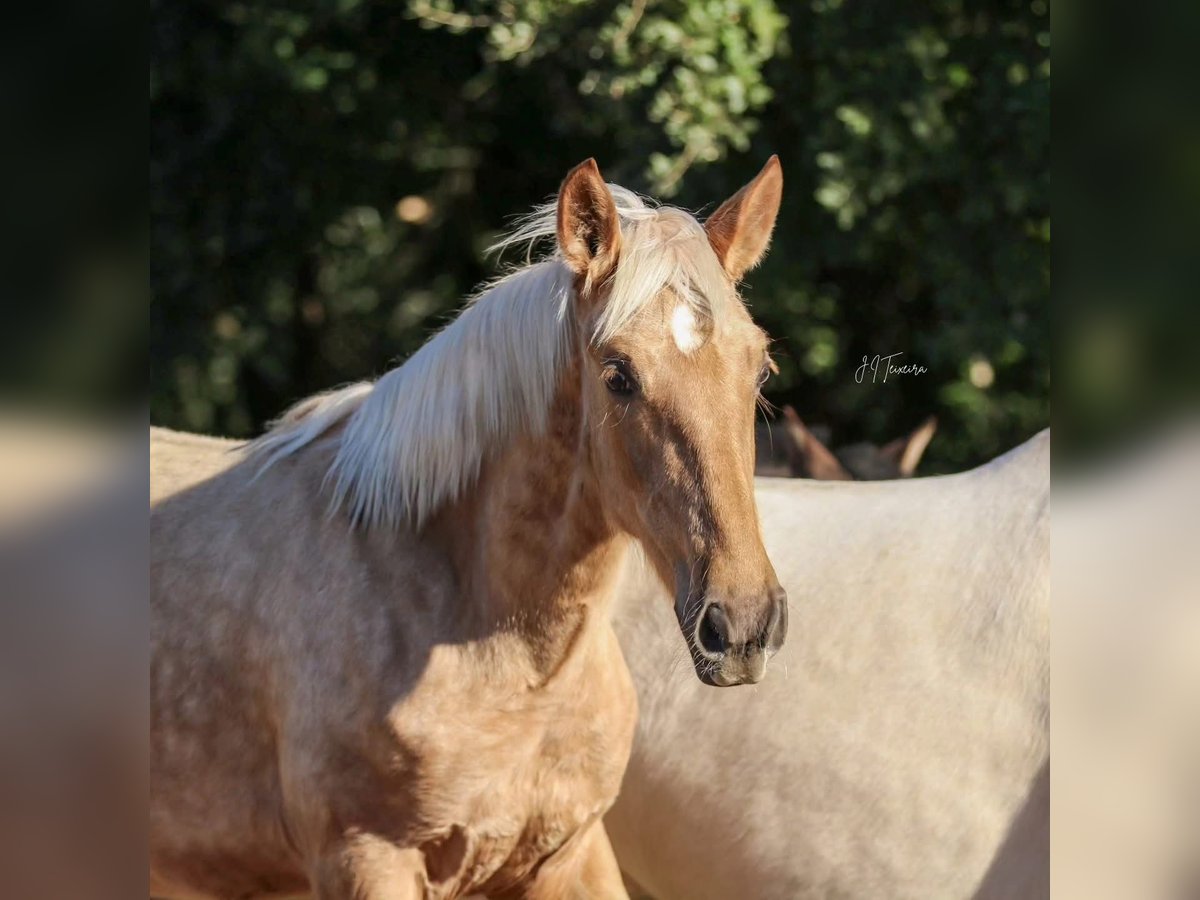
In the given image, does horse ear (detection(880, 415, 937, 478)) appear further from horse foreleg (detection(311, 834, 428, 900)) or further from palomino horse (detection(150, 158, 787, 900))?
horse foreleg (detection(311, 834, 428, 900))

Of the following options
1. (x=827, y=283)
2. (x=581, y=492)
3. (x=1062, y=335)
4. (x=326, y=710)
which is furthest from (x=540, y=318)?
(x=827, y=283)

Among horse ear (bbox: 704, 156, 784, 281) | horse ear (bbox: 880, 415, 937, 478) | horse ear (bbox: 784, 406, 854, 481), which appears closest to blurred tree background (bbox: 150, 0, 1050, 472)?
horse ear (bbox: 880, 415, 937, 478)

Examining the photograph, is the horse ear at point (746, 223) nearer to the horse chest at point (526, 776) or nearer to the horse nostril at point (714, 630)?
the horse nostril at point (714, 630)

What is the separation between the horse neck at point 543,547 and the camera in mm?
2078

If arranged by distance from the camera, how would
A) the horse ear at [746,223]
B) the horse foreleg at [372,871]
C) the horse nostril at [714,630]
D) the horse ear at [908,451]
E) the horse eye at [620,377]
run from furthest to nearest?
1. the horse ear at [908,451]
2. the horse ear at [746,223]
3. the horse foreleg at [372,871]
4. the horse eye at [620,377]
5. the horse nostril at [714,630]

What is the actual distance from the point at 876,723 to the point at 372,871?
1.16 meters

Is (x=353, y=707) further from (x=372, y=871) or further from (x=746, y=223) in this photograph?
(x=746, y=223)

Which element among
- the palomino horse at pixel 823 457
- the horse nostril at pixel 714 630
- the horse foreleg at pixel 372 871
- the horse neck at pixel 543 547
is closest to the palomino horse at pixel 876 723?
the horse neck at pixel 543 547

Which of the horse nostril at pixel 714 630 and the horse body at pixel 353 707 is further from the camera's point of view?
the horse body at pixel 353 707

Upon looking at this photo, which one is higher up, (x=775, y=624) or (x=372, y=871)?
(x=775, y=624)

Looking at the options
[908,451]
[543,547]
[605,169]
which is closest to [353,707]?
[543,547]

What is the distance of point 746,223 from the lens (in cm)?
216

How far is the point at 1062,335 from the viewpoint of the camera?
107cm

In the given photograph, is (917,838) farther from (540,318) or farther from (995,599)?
(540,318)
